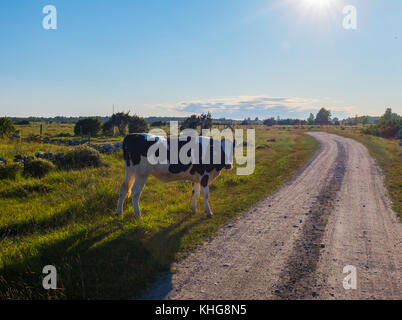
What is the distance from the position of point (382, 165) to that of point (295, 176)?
8296 mm

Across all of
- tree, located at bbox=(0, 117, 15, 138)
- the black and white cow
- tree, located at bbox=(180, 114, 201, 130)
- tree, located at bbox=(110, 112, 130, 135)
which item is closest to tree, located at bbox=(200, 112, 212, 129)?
tree, located at bbox=(180, 114, 201, 130)

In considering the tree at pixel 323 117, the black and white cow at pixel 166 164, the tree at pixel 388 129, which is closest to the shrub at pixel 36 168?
the black and white cow at pixel 166 164

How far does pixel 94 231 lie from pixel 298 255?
4655mm

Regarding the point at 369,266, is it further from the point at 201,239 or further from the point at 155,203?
the point at 155,203

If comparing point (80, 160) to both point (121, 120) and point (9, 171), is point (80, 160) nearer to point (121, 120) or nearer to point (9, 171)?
point (9, 171)

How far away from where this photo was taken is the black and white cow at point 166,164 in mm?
7430

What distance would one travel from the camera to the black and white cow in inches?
Result: 293

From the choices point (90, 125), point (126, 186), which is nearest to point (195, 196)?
point (126, 186)

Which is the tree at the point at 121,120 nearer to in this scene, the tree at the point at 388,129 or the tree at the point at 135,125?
the tree at the point at 135,125

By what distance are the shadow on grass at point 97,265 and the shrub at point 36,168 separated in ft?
23.6

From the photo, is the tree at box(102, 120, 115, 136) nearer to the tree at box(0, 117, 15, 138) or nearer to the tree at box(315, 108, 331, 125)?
the tree at box(0, 117, 15, 138)

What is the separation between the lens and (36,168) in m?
11.9
